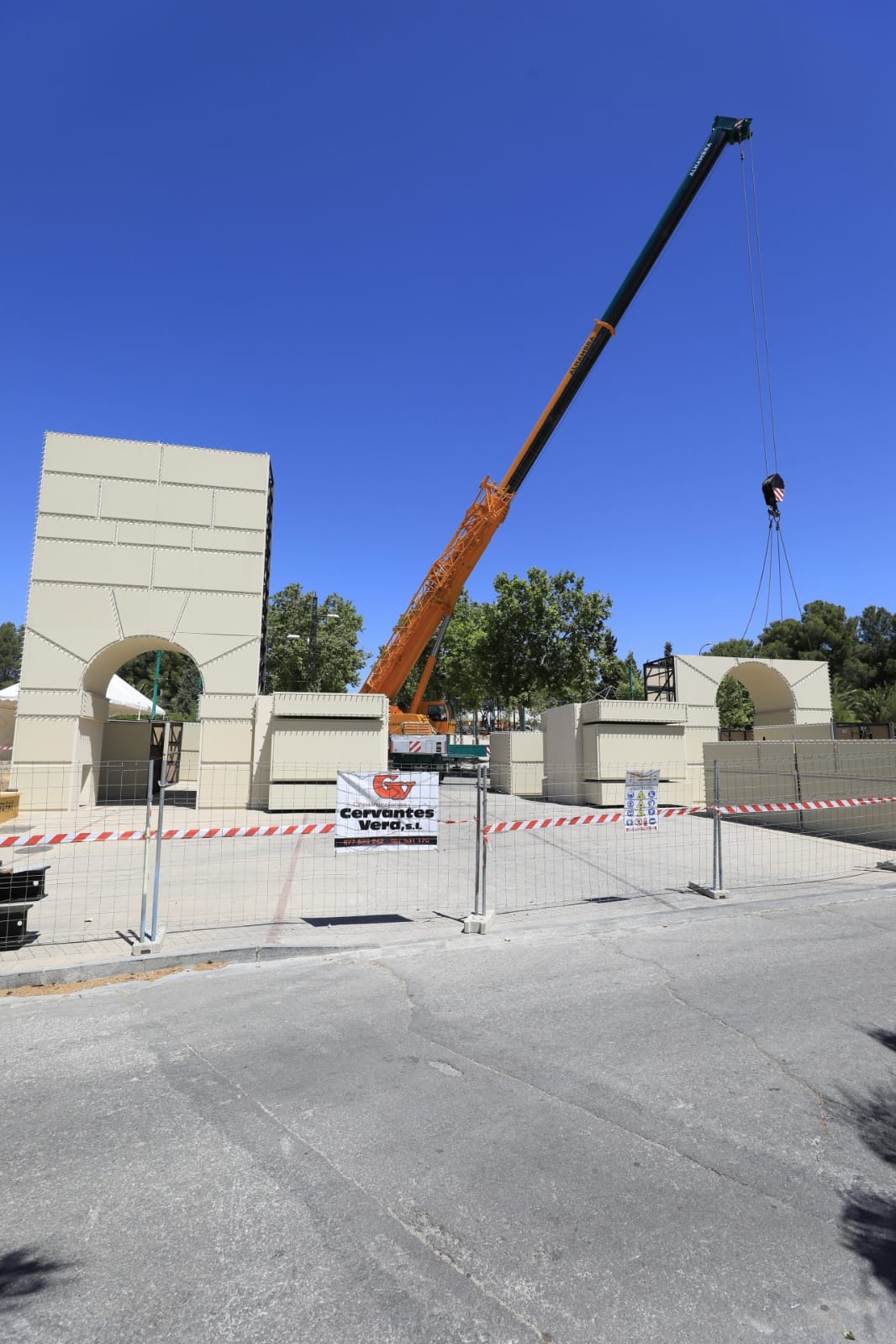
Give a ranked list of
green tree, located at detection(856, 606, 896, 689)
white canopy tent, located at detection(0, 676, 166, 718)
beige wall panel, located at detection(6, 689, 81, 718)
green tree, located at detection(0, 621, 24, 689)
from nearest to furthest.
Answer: beige wall panel, located at detection(6, 689, 81, 718)
white canopy tent, located at detection(0, 676, 166, 718)
green tree, located at detection(856, 606, 896, 689)
green tree, located at detection(0, 621, 24, 689)

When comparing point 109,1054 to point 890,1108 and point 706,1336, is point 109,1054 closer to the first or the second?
point 706,1336

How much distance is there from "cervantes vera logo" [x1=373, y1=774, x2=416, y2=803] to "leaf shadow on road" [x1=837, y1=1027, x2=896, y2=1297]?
5.04m

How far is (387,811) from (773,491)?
42.7 feet

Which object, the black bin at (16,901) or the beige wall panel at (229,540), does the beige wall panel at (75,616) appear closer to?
the beige wall panel at (229,540)

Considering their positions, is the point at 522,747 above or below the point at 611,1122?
above

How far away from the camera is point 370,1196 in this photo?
10.00 feet

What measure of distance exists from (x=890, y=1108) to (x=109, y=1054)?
4.68 metres

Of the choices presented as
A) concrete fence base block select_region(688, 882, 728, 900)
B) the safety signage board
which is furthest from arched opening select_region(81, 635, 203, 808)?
concrete fence base block select_region(688, 882, 728, 900)

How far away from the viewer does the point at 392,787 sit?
8078 mm

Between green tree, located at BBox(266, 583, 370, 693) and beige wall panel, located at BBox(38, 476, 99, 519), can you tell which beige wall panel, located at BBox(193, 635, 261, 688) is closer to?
beige wall panel, located at BBox(38, 476, 99, 519)

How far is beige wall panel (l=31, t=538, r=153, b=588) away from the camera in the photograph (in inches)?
846

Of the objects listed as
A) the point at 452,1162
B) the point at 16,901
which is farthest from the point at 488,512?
the point at 452,1162

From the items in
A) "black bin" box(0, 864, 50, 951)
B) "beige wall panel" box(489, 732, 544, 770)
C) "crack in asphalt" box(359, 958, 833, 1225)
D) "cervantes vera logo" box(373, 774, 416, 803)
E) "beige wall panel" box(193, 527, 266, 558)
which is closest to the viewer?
"crack in asphalt" box(359, 958, 833, 1225)

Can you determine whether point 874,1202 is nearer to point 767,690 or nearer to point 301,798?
point 301,798
